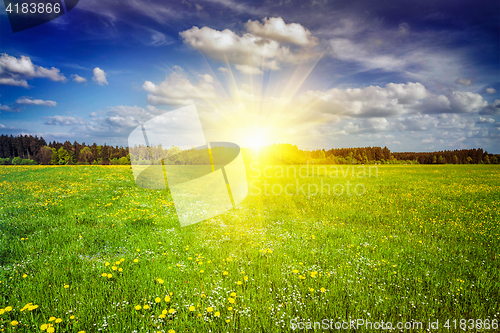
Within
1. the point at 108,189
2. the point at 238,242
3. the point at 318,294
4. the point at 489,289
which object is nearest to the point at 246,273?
the point at 318,294

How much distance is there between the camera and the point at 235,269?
20.6 feet

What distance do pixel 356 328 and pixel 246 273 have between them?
9.11 ft

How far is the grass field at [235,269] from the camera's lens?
447cm

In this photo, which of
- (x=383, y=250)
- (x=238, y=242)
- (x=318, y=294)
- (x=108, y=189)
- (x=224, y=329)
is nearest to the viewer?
(x=224, y=329)

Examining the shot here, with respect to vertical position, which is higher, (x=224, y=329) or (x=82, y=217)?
(x=82, y=217)

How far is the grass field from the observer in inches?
176

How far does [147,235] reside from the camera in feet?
28.8

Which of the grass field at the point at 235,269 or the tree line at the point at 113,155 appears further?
the tree line at the point at 113,155

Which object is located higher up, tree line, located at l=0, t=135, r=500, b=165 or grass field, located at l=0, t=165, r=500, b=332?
tree line, located at l=0, t=135, r=500, b=165

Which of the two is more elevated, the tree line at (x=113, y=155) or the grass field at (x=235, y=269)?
the tree line at (x=113, y=155)

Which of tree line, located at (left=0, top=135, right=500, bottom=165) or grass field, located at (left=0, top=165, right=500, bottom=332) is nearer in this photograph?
grass field, located at (left=0, top=165, right=500, bottom=332)

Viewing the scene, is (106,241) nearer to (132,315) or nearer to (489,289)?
(132,315)

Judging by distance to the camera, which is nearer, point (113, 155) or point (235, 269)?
point (235, 269)

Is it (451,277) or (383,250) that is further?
(383,250)
